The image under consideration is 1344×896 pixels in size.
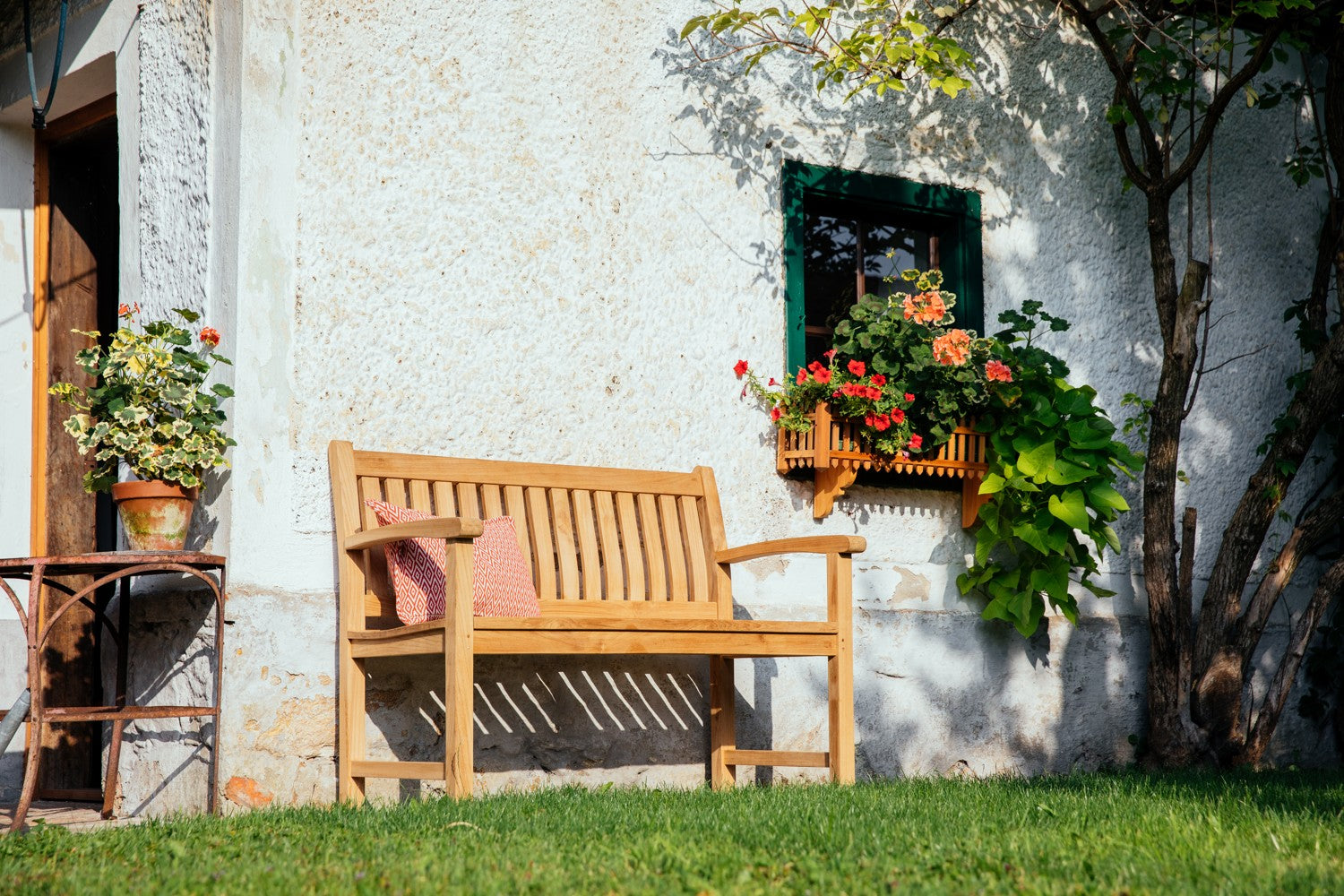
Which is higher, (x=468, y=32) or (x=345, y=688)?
(x=468, y=32)

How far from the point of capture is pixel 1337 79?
5363 mm

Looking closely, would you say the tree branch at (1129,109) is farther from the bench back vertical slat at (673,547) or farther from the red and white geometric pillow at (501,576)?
the red and white geometric pillow at (501,576)

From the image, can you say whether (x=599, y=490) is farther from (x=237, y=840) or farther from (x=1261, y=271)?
(x=1261, y=271)

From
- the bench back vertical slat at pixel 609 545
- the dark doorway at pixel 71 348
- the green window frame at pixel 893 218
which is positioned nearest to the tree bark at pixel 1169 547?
the green window frame at pixel 893 218

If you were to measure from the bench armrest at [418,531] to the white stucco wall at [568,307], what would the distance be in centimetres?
31

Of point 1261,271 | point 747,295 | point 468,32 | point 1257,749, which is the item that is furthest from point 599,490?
point 1261,271

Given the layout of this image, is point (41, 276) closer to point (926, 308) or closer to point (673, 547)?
point (673, 547)

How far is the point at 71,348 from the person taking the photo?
4.61m

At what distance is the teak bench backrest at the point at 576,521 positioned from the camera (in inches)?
149

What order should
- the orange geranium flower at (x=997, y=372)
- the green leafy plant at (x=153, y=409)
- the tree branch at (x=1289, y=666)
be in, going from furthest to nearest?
the tree branch at (x=1289, y=666), the orange geranium flower at (x=997, y=372), the green leafy plant at (x=153, y=409)

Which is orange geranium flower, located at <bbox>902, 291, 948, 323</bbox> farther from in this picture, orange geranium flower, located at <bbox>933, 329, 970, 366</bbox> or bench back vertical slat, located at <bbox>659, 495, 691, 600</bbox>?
bench back vertical slat, located at <bbox>659, 495, 691, 600</bbox>

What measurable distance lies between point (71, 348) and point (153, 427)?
1.27 metres

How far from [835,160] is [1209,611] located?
7.15 ft

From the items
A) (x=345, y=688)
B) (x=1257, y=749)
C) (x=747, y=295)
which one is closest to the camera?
(x=345, y=688)
